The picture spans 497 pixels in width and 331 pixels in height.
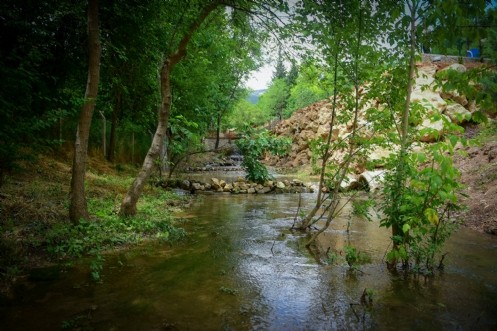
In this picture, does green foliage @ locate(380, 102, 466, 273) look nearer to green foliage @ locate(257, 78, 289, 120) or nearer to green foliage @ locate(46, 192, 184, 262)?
green foliage @ locate(46, 192, 184, 262)

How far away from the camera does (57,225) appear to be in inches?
245

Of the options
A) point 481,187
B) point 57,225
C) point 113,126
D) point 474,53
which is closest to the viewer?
point 57,225

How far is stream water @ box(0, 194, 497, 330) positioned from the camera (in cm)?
388

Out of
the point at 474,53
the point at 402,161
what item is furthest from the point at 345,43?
the point at 474,53

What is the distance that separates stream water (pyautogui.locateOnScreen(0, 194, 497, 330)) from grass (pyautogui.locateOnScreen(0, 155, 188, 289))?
0.52 m

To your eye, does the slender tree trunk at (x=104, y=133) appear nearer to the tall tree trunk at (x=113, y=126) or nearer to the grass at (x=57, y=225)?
the tall tree trunk at (x=113, y=126)

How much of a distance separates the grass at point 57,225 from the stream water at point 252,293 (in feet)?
1.72

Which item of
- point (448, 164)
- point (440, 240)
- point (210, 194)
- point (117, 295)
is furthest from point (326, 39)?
point (210, 194)

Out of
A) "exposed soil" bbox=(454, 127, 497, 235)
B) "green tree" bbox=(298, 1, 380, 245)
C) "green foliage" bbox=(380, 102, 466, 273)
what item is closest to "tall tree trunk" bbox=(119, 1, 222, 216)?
"green tree" bbox=(298, 1, 380, 245)

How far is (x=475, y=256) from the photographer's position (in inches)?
257

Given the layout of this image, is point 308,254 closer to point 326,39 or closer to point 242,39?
point 326,39

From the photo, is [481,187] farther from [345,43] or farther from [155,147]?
[155,147]

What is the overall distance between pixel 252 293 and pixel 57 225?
413 centimetres

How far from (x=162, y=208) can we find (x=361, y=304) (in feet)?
23.7
